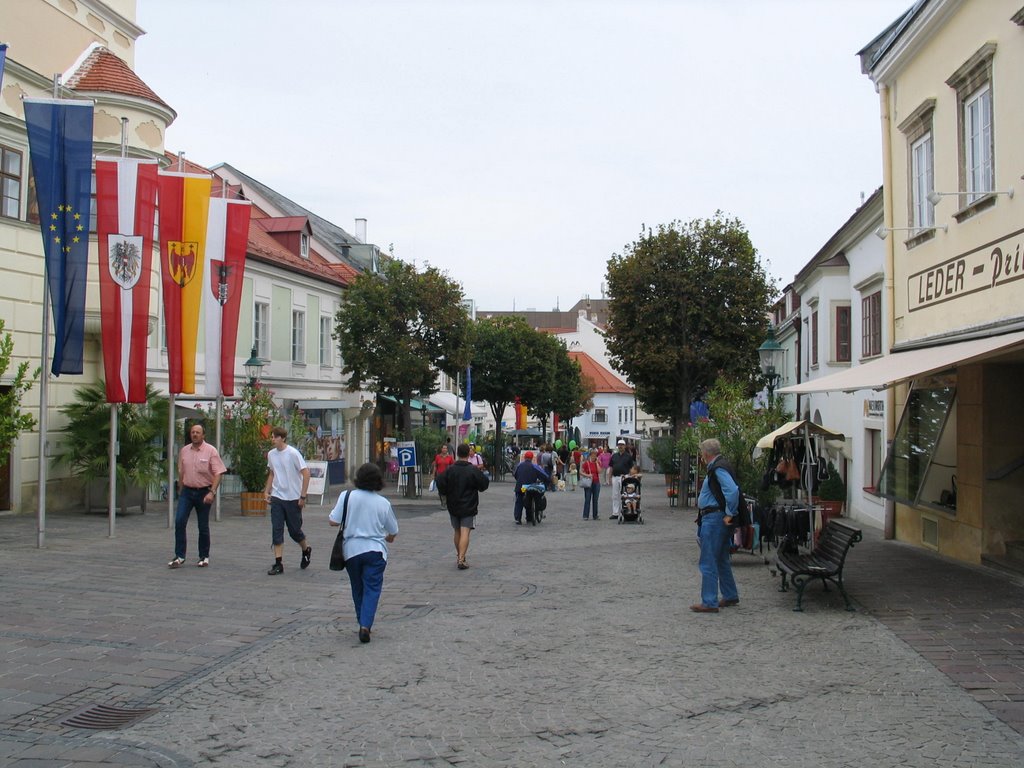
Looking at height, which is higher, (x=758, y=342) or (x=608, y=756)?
(x=758, y=342)

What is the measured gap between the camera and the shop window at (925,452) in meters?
13.8

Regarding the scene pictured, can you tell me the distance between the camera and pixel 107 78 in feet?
62.3

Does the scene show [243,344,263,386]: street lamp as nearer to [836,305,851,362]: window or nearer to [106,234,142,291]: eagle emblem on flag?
[106,234,142,291]: eagle emblem on flag

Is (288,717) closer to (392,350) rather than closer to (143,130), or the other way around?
(143,130)

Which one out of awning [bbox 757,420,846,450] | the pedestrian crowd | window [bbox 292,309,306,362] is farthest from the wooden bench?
window [bbox 292,309,306,362]

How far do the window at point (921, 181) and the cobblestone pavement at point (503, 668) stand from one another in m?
5.30

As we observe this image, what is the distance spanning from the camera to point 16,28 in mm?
17359

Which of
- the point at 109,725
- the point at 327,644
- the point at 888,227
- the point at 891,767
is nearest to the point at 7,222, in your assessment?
the point at 327,644

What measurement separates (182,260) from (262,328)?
46.9 feet

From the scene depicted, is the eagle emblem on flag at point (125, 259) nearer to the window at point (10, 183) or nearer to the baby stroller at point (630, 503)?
the window at point (10, 183)

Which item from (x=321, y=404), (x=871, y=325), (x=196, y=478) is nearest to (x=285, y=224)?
(x=321, y=404)

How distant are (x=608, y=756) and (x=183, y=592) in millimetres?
6342

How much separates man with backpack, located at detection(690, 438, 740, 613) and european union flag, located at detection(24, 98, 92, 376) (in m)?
8.86

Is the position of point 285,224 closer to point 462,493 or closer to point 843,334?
point 843,334
